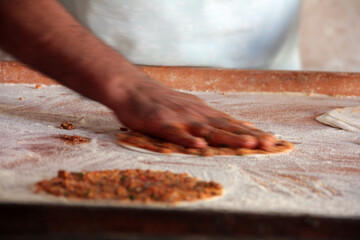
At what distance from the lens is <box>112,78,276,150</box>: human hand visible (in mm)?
907

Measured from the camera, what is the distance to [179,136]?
903 mm

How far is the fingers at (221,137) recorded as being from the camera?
0.90m

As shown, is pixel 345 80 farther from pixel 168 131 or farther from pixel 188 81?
pixel 168 131

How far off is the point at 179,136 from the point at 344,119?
1.97 ft

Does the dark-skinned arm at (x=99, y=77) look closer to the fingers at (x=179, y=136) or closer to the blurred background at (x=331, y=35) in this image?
the fingers at (x=179, y=136)

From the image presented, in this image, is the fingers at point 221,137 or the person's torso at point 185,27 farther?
the person's torso at point 185,27

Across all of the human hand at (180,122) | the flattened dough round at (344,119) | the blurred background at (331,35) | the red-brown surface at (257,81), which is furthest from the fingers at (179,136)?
the blurred background at (331,35)

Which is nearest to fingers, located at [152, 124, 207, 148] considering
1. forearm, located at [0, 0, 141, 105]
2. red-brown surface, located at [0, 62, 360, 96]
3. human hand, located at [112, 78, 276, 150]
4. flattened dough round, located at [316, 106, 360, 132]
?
human hand, located at [112, 78, 276, 150]

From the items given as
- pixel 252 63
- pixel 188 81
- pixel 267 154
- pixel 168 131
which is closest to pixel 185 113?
pixel 168 131

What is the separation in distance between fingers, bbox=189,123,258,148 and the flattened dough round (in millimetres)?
417

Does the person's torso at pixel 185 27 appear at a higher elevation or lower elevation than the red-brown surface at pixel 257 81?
higher

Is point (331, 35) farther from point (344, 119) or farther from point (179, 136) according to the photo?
point (179, 136)

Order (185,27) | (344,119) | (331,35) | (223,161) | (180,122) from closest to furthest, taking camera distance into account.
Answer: (223,161) < (180,122) < (344,119) < (185,27) < (331,35)

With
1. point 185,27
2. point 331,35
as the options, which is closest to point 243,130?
point 185,27
